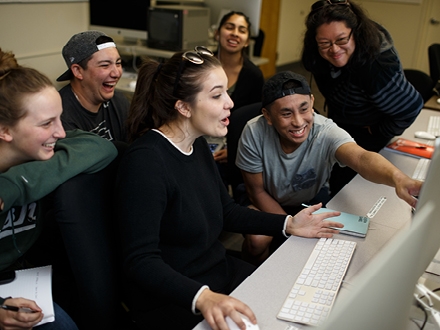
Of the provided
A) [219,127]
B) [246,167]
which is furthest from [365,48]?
[219,127]

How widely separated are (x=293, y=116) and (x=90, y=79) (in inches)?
34.5

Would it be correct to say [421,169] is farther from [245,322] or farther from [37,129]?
[37,129]

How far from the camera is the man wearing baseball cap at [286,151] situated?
172 centimetres

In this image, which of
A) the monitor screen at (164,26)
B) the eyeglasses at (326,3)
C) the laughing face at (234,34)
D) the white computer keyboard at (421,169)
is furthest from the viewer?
the monitor screen at (164,26)

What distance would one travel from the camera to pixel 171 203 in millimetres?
A: 1254

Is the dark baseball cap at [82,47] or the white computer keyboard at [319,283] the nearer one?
the white computer keyboard at [319,283]

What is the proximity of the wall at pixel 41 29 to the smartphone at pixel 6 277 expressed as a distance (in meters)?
2.47

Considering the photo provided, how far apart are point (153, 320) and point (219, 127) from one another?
58 cm

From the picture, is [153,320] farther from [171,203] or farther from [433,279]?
[433,279]

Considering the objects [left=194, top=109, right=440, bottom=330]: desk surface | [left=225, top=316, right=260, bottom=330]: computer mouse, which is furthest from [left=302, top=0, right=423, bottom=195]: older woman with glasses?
[left=225, top=316, right=260, bottom=330]: computer mouse

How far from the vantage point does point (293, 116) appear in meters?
1.71

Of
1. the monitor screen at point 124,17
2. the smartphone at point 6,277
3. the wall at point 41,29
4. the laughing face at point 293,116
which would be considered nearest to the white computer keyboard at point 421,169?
the laughing face at point 293,116

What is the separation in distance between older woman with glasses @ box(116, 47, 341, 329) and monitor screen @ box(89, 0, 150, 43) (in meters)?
2.17

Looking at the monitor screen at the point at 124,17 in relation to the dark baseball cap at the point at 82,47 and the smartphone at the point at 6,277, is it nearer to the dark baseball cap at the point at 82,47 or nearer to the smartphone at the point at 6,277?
the dark baseball cap at the point at 82,47
